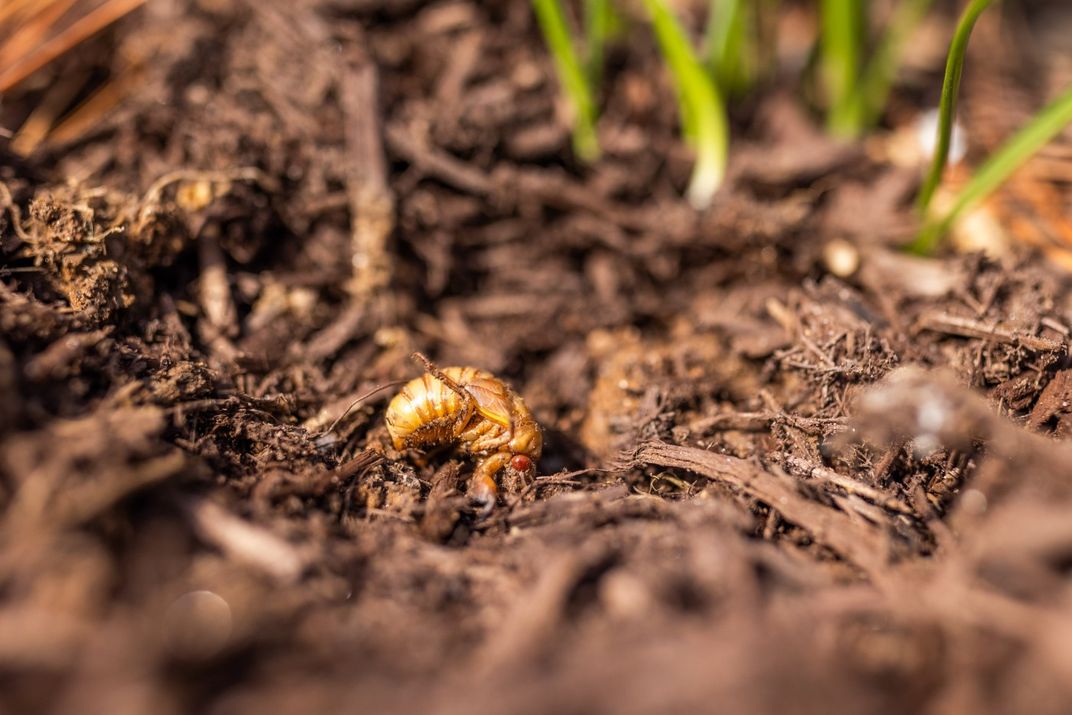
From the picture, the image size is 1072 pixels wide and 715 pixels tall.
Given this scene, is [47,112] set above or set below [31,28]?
below

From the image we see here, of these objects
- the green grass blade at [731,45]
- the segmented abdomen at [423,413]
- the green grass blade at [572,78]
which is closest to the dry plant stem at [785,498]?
the segmented abdomen at [423,413]

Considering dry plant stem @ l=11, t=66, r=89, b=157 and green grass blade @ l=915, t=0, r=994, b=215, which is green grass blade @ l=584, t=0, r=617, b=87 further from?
dry plant stem @ l=11, t=66, r=89, b=157

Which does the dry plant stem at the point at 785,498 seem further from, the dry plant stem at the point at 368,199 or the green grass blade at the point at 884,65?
the green grass blade at the point at 884,65

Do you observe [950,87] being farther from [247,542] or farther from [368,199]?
[247,542]

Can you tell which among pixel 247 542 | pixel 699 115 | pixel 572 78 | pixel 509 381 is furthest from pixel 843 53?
pixel 247 542

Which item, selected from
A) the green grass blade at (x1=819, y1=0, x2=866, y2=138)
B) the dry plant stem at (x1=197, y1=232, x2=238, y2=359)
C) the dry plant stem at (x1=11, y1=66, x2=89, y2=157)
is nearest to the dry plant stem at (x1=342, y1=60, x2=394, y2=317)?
the dry plant stem at (x1=197, y1=232, x2=238, y2=359)

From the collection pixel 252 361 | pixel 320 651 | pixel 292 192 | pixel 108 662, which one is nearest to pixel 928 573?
pixel 320 651

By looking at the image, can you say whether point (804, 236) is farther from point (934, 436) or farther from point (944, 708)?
point (944, 708)
